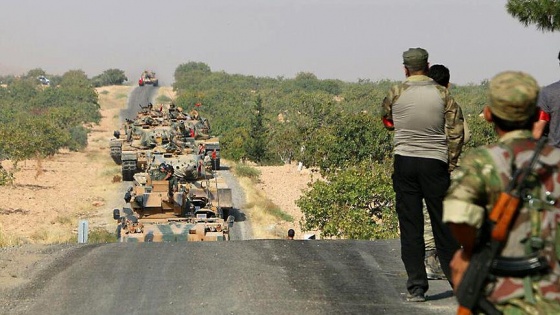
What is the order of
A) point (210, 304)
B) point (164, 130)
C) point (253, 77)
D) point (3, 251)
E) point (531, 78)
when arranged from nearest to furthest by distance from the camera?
point (531, 78) < point (210, 304) < point (3, 251) < point (164, 130) < point (253, 77)

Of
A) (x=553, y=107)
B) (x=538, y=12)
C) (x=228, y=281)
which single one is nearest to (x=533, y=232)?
(x=553, y=107)

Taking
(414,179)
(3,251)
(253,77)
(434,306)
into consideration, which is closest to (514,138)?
(414,179)

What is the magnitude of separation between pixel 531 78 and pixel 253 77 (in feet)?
458

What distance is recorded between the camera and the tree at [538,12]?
14578 mm

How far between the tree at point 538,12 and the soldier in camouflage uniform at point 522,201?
1073 cm

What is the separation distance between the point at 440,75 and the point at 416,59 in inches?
22.2

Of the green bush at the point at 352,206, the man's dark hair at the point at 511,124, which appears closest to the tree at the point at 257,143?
the green bush at the point at 352,206

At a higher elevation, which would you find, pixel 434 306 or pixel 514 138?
pixel 514 138

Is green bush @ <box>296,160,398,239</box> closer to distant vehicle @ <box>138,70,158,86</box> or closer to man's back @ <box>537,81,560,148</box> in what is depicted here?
man's back @ <box>537,81,560,148</box>

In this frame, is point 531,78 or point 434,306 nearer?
point 531,78

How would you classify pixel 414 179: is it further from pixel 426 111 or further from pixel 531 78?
pixel 531 78

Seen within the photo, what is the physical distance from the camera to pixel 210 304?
313 inches

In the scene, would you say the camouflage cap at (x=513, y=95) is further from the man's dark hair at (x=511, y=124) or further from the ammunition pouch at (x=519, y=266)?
the ammunition pouch at (x=519, y=266)

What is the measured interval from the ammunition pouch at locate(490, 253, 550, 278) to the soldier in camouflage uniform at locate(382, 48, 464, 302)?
297 centimetres
